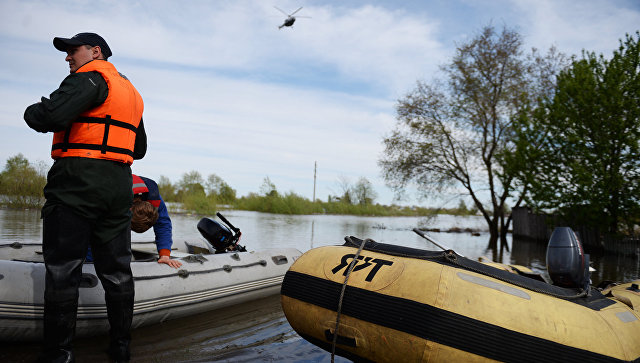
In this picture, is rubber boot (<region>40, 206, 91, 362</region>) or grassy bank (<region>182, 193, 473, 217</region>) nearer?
rubber boot (<region>40, 206, 91, 362</region>)

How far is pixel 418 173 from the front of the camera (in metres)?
16.5

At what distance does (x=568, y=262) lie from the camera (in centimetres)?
324

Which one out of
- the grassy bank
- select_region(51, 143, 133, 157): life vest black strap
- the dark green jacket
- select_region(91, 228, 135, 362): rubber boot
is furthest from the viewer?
the grassy bank

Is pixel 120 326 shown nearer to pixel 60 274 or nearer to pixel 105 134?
pixel 60 274

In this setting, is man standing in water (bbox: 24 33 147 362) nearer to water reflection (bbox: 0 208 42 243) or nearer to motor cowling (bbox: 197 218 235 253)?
motor cowling (bbox: 197 218 235 253)

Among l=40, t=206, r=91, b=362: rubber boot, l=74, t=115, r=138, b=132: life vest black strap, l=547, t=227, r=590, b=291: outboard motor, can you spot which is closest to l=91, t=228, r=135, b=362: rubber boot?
l=40, t=206, r=91, b=362: rubber boot

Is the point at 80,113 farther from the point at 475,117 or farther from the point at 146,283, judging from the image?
the point at 475,117

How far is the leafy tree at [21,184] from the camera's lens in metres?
11.0

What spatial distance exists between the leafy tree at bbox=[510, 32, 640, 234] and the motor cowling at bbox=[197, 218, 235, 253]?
11.5 m

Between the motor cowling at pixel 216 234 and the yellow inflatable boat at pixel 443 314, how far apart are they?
2.44 meters

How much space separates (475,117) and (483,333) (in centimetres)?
1485

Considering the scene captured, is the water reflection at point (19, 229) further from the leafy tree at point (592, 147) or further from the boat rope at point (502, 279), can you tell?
the leafy tree at point (592, 147)

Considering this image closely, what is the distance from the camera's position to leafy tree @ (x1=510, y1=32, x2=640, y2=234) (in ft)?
38.6

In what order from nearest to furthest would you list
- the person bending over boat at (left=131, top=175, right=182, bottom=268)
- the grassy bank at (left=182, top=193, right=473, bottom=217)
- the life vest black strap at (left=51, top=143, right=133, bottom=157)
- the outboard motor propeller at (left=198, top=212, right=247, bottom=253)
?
the life vest black strap at (left=51, top=143, right=133, bottom=157)
the person bending over boat at (left=131, top=175, right=182, bottom=268)
the outboard motor propeller at (left=198, top=212, right=247, bottom=253)
the grassy bank at (left=182, top=193, right=473, bottom=217)
